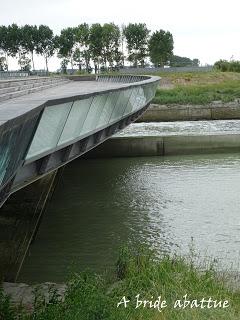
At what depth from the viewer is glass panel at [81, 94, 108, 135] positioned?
33.5 feet

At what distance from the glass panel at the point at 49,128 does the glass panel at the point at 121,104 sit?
217 inches

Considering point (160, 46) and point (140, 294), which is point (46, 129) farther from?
point (160, 46)

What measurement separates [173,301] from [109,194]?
12.4m

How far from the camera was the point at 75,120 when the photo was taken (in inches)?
354

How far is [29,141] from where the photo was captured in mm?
6223

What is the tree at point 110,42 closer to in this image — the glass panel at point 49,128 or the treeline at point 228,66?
the treeline at point 228,66

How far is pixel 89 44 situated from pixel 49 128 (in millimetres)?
87151

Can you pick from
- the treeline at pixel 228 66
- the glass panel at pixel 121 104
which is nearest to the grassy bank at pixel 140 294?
the glass panel at pixel 121 104

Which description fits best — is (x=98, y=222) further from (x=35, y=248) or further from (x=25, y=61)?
(x=25, y=61)

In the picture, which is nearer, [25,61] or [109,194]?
[109,194]

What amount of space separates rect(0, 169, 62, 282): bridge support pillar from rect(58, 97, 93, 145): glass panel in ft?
9.17

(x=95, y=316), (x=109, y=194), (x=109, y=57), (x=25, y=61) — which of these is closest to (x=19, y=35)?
(x=25, y=61)

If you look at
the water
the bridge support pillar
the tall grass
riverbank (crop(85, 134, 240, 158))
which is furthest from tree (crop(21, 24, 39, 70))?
the bridge support pillar

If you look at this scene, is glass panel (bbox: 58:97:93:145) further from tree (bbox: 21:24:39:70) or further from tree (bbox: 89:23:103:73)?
tree (bbox: 21:24:39:70)
